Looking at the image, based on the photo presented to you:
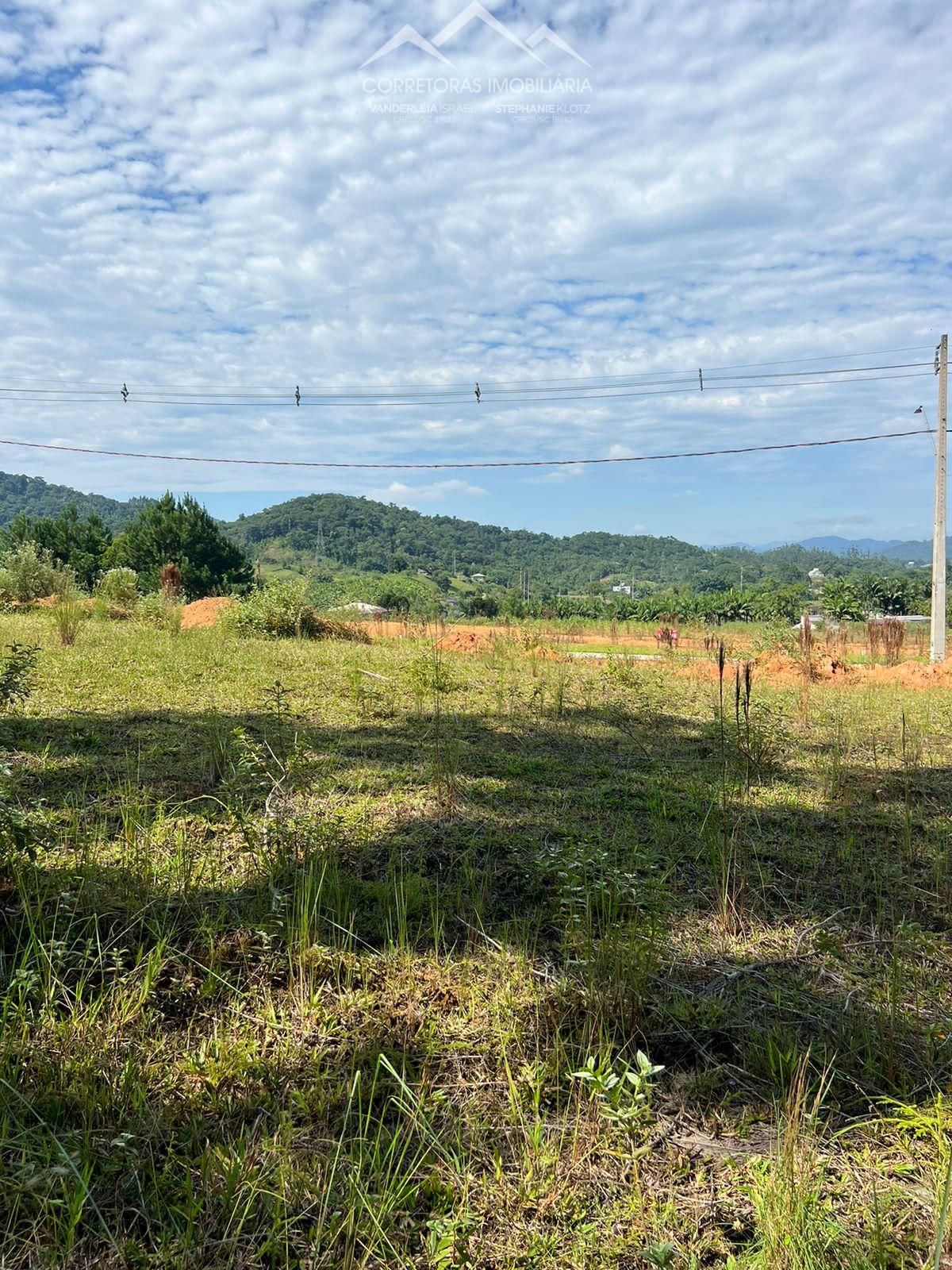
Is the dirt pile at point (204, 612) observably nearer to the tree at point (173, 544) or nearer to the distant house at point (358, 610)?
the distant house at point (358, 610)

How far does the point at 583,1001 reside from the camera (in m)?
2.15

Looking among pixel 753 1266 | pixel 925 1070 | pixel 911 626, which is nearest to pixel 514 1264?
pixel 753 1266

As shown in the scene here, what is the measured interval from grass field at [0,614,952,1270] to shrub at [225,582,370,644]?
7846 mm

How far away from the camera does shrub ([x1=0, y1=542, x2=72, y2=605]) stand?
1587cm

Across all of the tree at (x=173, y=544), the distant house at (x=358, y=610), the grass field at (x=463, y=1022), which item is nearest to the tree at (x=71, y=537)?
the tree at (x=173, y=544)

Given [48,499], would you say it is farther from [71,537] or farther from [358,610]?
[358,610]

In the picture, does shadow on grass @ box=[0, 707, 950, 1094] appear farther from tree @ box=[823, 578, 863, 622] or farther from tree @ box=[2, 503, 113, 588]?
tree @ box=[2, 503, 113, 588]

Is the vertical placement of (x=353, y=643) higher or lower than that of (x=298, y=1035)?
higher

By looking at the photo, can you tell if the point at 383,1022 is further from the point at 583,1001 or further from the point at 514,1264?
the point at 514,1264

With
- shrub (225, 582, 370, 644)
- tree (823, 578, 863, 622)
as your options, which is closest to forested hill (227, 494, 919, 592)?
tree (823, 578, 863, 622)

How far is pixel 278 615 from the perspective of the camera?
12.1 metres

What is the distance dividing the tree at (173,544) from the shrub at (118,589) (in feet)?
60.4

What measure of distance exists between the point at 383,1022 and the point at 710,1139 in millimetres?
901

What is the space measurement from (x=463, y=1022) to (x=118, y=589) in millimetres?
16561
